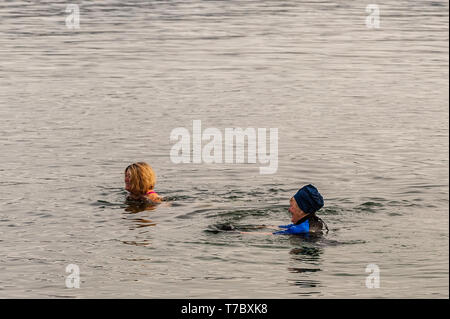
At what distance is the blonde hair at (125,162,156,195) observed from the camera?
56.7 ft

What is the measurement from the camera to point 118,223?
16.5 metres

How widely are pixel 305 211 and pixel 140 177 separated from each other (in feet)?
11.2

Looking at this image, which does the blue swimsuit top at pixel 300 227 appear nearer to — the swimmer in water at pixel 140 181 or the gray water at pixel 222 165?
the gray water at pixel 222 165

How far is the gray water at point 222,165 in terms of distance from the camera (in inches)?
551

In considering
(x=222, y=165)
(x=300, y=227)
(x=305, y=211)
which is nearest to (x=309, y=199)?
(x=305, y=211)

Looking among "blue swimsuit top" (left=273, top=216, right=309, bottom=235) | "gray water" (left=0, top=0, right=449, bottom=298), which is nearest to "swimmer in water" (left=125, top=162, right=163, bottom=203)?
"gray water" (left=0, top=0, right=449, bottom=298)

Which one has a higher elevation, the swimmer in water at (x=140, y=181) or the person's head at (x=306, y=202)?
the swimmer in water at (x=140, y=181)

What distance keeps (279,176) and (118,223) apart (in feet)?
13.2

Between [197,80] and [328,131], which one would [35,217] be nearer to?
[328,131]

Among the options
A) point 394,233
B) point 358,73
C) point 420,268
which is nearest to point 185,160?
point 394,233

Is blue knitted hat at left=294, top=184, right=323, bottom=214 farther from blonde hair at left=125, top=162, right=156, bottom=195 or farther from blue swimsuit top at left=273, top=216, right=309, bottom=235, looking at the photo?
blonde hair at left=125, top=162, right=156, bottom=195

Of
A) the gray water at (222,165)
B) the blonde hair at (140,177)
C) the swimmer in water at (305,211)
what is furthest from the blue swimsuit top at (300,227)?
the blonde hair at (140,177)

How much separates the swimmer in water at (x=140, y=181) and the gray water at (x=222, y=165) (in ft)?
1.02

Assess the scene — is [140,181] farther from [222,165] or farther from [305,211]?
[305,211]
